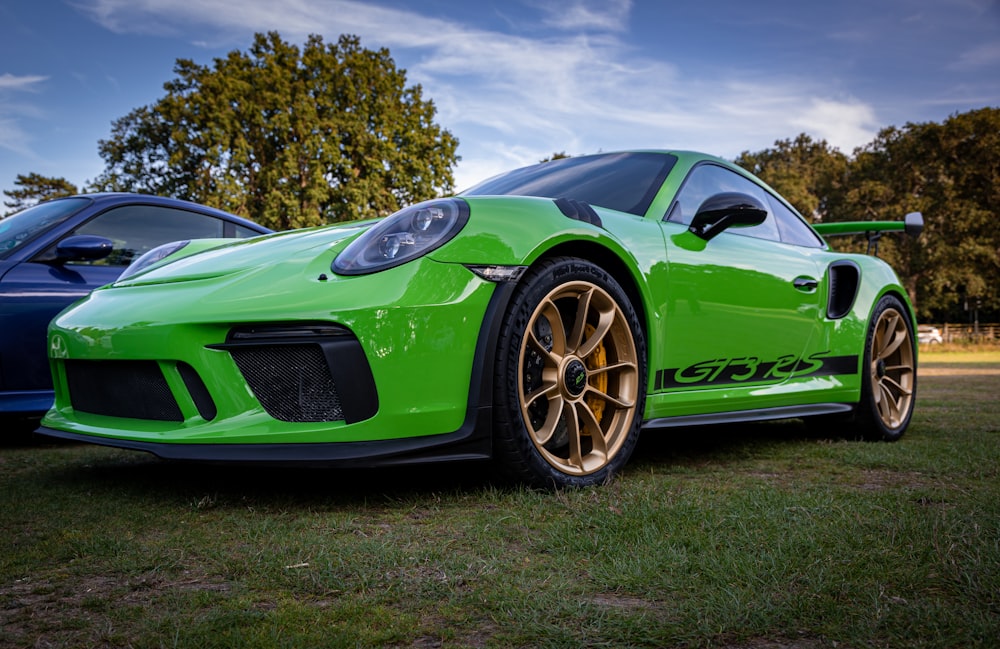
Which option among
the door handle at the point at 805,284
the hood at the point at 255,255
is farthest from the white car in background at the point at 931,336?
the hood at the point at 255,255

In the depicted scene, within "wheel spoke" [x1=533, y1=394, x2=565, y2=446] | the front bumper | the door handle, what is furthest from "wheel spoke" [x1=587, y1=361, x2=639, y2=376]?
the door handle

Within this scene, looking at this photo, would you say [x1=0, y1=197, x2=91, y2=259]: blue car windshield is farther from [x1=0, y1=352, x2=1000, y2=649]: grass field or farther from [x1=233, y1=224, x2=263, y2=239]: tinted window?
[x1=0, y1=352, x2=1000, y2=649]: grass field

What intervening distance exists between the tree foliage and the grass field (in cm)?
3843

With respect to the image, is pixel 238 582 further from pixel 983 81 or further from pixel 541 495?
pixel 983 81

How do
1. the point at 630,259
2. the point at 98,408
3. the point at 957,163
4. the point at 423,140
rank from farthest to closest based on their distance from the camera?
the point at 957,163, the point at 423,140, the point at 630,259, the point at 98,408

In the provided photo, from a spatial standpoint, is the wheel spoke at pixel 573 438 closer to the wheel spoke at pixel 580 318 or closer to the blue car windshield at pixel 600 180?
the wheel spoke at pixel 580 318

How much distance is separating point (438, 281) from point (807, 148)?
5770 centimetres

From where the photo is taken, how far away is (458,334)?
8.30 ft

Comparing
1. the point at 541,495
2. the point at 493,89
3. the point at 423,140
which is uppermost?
the point at 423,140

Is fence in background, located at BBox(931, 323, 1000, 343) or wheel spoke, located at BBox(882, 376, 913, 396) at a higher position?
wheel spoke, located at BBox(882, 376, 913, 396)

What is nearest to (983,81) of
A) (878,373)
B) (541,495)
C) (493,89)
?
(493,89)

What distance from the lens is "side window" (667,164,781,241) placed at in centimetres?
358

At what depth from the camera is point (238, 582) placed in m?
1.77

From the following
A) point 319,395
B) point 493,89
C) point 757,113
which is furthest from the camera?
point 757,113
